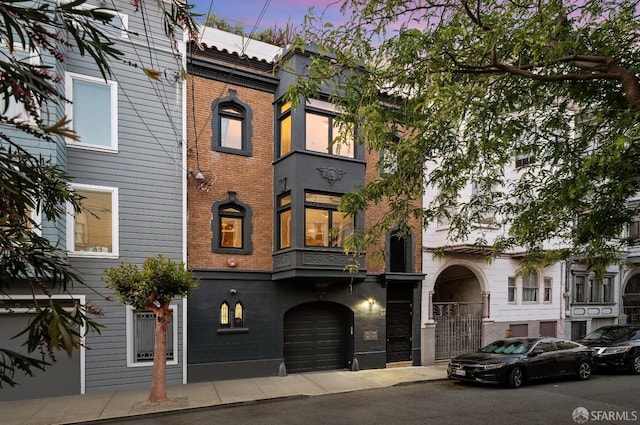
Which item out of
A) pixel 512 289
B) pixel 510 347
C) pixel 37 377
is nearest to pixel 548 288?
pixel 512 289

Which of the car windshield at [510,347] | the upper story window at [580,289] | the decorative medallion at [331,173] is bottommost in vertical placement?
the car windshield at [510,347]

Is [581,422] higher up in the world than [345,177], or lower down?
lower down

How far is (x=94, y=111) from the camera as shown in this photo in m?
11.5

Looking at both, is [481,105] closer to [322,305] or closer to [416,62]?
[416,62]

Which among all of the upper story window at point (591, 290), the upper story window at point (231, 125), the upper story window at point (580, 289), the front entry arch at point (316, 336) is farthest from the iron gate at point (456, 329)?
the upper story window at point (231, 125)

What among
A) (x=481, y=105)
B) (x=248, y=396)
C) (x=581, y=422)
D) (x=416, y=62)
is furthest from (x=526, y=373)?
(x=416, y=62)

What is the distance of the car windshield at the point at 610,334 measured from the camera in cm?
1521

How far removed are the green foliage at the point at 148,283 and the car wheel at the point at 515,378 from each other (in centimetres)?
936

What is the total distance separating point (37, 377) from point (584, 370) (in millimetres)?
16081

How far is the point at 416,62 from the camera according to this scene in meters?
6.60

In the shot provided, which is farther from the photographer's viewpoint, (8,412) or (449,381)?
(449,381)

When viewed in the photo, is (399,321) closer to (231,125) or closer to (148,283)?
(231,125)

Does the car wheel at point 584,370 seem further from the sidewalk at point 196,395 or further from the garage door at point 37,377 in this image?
the garage door at point 37,377

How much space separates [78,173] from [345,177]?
7989 mm
